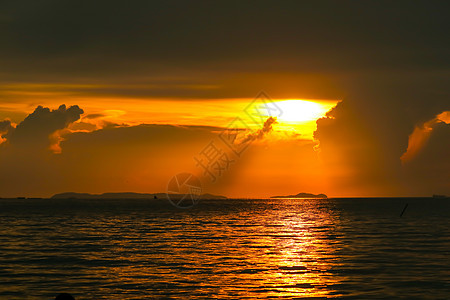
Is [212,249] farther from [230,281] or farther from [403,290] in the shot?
[403,290]

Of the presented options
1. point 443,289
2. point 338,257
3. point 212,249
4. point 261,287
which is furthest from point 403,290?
point 212,249

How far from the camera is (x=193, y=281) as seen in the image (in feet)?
148

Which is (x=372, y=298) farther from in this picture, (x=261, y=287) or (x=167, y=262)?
(x=167, y=262)

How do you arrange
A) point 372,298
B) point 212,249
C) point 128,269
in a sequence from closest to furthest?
point 372,298
point 128,269
point 212,249

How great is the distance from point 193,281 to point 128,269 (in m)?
8.96

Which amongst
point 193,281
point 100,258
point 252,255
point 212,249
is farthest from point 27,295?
point 212,249

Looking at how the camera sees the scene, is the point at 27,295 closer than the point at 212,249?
Yes

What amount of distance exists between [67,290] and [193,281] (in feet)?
29.8

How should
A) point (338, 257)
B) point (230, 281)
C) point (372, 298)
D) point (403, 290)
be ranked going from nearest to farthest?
point (372, 298)
point (403, 290)
point (230, 281)
point (338, 257)

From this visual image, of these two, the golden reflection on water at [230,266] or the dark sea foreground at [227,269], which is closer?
the dark sea foreground at [227,269]

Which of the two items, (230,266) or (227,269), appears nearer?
(227,269)

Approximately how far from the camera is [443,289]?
4166 centimetres

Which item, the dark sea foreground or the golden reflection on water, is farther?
the golden reflection on water

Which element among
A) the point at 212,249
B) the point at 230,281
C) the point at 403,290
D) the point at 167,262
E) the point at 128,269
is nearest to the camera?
the point at 403,290
